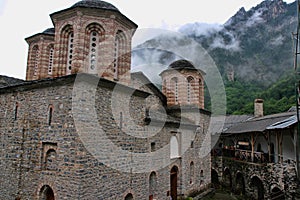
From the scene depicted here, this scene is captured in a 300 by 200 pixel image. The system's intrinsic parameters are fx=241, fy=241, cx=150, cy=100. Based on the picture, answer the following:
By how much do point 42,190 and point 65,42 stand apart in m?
5.17

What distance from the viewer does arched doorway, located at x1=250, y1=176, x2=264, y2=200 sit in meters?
16.3

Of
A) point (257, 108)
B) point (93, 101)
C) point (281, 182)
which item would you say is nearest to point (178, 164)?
point (281, 182)

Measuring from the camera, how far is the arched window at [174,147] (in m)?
12.7

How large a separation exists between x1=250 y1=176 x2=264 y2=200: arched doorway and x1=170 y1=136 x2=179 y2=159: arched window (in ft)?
23.4

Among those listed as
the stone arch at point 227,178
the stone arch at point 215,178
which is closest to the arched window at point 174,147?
the stone arch at point 227,178

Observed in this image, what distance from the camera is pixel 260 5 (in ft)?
273

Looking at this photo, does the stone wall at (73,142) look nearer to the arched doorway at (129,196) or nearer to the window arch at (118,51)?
the arched doorway at (129,196)

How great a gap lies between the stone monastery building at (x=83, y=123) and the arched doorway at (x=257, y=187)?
8.50 metres

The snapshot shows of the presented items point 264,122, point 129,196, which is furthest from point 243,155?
point 129,196

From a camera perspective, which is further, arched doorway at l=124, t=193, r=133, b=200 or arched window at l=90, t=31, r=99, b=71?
arched doorway at l=124, t=193, r=133, b=200

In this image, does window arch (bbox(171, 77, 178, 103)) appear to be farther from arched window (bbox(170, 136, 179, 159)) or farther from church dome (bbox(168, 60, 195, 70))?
arched window (bbox(170, 136, 179, 159))

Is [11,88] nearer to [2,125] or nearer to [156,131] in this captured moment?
[2,125]

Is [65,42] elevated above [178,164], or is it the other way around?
[65,42]

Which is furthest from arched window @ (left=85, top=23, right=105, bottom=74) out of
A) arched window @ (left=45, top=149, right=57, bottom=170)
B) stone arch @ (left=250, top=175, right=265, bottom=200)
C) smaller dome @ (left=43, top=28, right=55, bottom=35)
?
stone arch @ (left=250, top=175, right=265, bottom=200)
